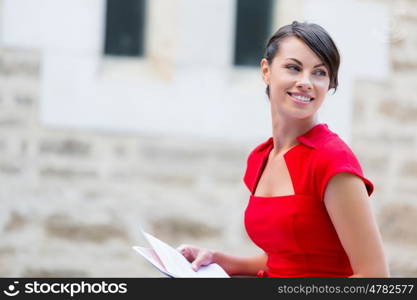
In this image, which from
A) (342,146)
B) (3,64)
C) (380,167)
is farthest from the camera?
(380,167)

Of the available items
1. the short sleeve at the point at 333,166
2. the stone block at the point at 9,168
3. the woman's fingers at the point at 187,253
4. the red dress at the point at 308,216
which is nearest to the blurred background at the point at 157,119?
the stone block at the point at 9,168

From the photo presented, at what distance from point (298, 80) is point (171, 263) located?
0.48m

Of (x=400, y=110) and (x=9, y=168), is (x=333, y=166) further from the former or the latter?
(x=400, y=110)

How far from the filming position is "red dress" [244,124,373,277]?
170cm

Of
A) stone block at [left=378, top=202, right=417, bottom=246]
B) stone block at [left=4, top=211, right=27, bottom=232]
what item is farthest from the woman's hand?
stone block at [left=378, top=202, right=417, bottom=246]

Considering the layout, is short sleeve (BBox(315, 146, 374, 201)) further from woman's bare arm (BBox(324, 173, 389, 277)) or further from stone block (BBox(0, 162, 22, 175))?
stone block (BBox(0, 162, 22, 175))

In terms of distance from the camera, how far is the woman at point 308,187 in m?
1.66

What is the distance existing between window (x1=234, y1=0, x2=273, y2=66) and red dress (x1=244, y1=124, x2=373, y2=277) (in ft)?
10.5

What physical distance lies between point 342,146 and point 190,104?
122 inches

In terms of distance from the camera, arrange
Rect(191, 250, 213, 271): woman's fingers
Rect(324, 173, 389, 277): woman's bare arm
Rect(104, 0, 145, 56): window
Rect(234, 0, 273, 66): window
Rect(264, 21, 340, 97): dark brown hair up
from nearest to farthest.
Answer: Rect(324, 173, 389, 277): woman's bare arm
Rect(264, 21, 340, 97): dark brown hair up
Rect(191, 250, 213, 271): woman's fingers
Rect(104, 0, 145, 56): window
Rect(234, 0, 273, 66): window

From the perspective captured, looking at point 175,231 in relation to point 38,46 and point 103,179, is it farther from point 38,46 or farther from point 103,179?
point 38,46

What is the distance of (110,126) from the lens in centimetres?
473

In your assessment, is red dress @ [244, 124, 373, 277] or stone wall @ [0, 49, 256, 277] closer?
red dress @ [244, 124, 373, 277]

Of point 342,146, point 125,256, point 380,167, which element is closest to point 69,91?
point 125,256
